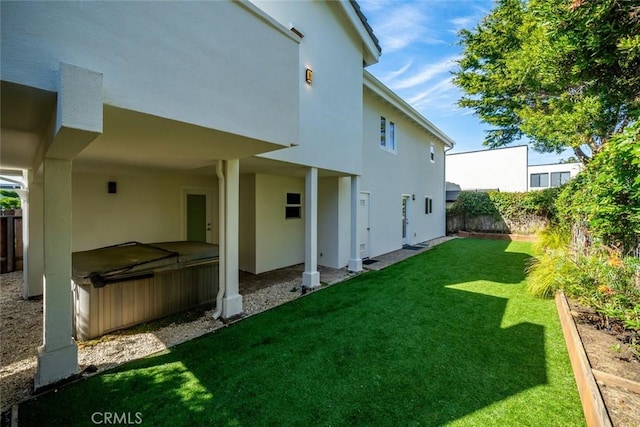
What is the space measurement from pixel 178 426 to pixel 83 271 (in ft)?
10.6

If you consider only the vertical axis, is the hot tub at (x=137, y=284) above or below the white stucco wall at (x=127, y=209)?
below

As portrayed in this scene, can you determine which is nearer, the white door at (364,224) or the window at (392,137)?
the white door at (364,224)

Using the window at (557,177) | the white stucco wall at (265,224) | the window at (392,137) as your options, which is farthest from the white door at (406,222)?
the window at (557,177)

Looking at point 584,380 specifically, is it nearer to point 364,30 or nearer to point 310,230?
point 310,230

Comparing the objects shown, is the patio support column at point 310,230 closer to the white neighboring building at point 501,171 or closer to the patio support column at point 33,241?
the patio support column at point 33,241

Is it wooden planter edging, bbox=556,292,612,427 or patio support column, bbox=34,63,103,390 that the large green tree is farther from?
patio support column, bbox=34,63,103,390

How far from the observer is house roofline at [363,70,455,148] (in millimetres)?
9702

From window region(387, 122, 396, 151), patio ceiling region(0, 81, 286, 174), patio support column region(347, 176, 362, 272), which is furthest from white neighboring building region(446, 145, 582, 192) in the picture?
patio ceiling region(0, 81, 286, 174)

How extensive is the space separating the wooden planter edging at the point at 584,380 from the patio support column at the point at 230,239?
16.6ft

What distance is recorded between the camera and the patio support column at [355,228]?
8883mm

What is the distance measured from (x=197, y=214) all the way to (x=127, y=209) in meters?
1.96

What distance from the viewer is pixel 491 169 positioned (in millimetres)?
27500

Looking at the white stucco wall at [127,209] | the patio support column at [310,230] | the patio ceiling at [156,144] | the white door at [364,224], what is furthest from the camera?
the white door at [364,224]

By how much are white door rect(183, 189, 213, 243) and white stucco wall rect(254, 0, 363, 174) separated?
419 centimetres
